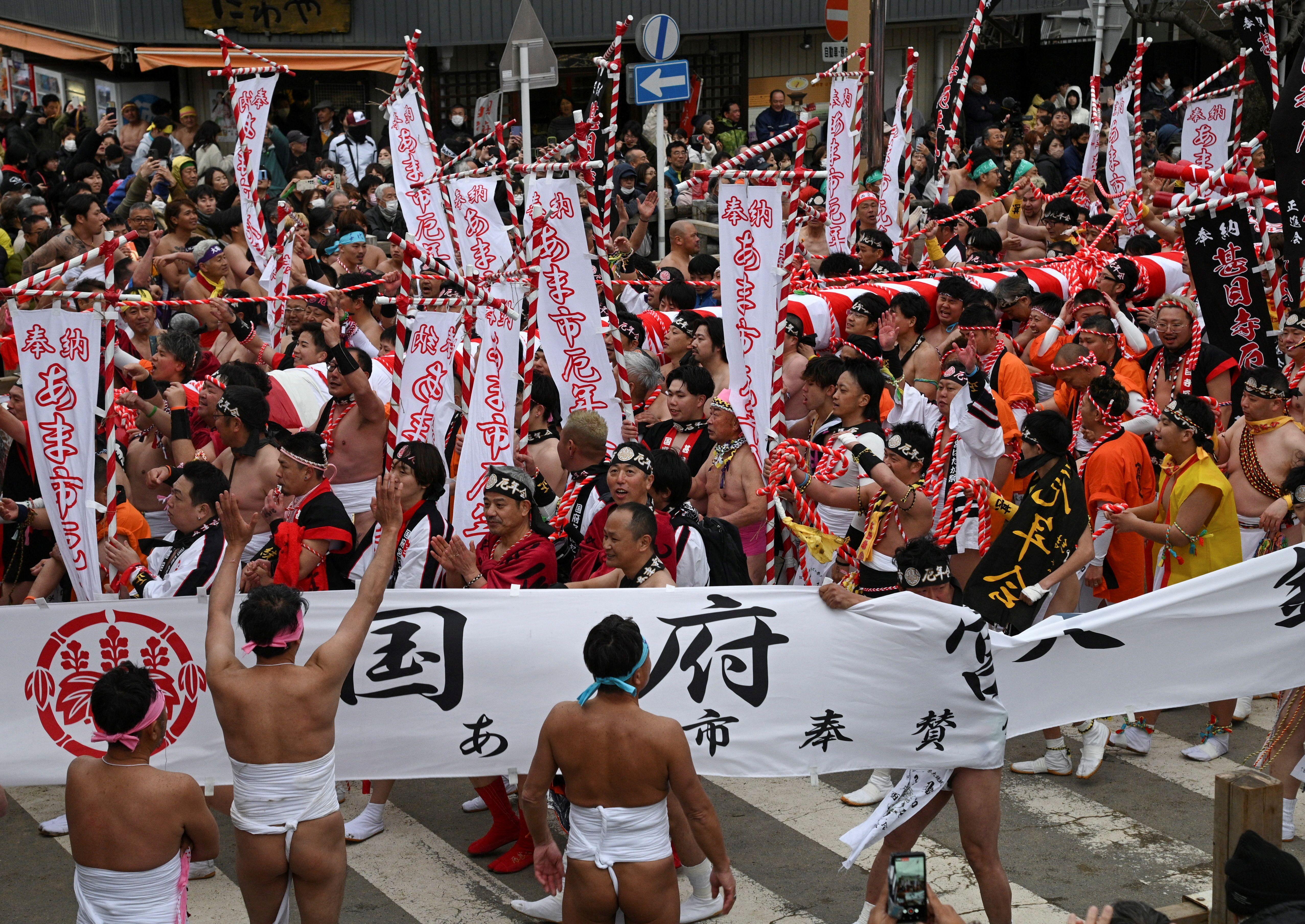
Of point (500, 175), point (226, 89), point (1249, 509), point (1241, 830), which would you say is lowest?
point (1241, 830)

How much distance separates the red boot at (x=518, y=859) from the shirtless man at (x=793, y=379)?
11.4 ft

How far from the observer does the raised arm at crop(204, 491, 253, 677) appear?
446 centimetres

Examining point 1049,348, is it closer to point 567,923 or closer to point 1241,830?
point 1241,830

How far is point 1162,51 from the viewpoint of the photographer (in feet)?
80.5

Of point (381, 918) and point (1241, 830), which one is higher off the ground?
point (1241, 830)

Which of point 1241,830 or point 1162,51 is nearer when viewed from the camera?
point 1241,830

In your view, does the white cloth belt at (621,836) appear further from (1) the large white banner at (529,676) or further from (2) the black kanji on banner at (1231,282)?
(2) the black kanji on banner at (1231,282)

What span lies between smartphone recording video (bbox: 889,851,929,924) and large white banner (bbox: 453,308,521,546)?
3878 millimetres

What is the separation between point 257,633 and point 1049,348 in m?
6.21

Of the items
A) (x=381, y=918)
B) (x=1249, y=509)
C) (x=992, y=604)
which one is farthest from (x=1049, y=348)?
(x=381, y=918)

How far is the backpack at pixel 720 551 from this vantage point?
6.10 m

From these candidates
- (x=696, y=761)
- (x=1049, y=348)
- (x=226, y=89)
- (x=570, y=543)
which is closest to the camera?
(x=696, y=761)

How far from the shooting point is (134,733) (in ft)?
13.5

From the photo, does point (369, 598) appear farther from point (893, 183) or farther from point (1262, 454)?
point (893, 183)
